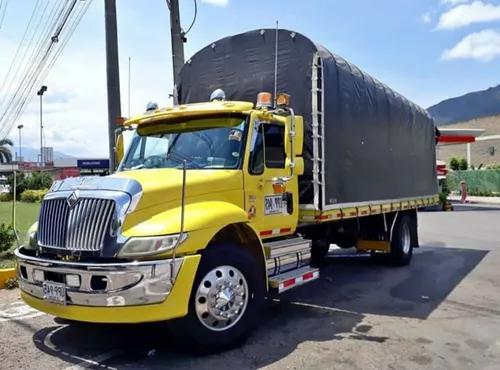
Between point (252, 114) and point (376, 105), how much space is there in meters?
3.79

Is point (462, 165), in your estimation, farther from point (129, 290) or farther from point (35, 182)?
point (129, 290)

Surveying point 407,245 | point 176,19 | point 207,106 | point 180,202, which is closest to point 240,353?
point 180,202

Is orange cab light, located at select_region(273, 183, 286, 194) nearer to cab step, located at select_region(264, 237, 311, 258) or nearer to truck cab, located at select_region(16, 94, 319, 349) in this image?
truck cab, located at select_region(16, 94, 319, 349)

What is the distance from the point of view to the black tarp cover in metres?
7.18

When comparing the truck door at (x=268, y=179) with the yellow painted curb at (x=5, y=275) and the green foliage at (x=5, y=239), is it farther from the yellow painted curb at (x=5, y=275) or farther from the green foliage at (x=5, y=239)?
the green foliage at (x=5, y=239)

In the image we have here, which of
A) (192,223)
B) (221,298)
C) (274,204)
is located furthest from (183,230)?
(274,204)

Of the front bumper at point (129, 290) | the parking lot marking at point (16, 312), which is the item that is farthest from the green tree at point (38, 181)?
the front bumper at point (129, 290)

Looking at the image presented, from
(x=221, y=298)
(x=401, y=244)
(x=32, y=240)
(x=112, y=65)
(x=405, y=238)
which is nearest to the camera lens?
(x=221, y=298)

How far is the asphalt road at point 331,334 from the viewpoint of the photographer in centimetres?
493

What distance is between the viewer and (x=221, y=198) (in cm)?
555

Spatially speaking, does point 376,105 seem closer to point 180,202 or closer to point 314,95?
point 314,95

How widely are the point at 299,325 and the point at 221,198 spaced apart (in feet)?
6.07

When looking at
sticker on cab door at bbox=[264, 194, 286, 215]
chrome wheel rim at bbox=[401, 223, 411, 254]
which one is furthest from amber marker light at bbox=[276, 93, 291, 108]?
chrome wheel rim at bbox=[401, 223, 411, 254]

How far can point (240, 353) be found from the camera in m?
5.11
